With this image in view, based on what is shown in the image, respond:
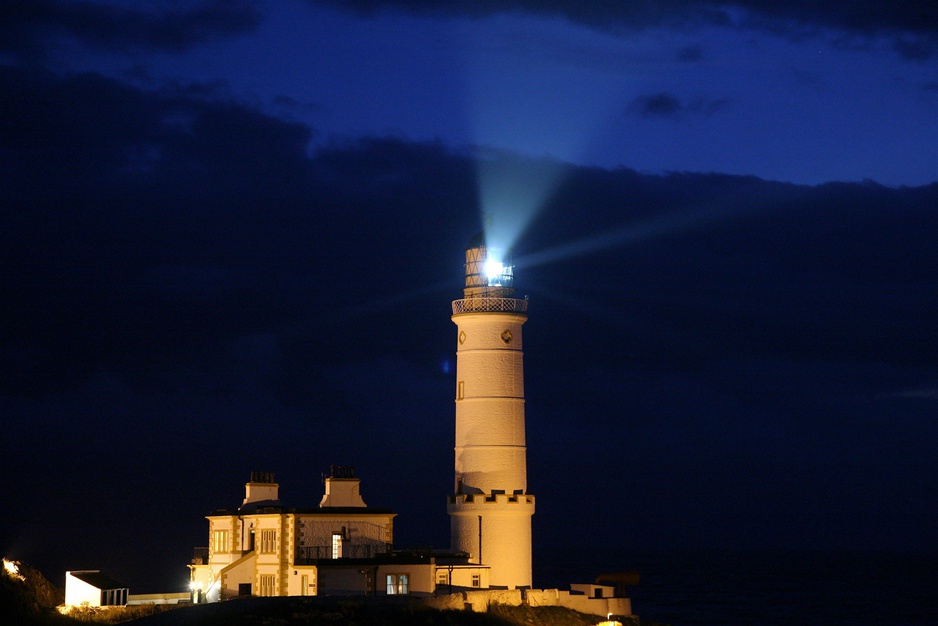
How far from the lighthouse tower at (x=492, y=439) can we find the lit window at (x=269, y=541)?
8547 mm

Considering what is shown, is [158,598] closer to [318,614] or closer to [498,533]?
[318,614]

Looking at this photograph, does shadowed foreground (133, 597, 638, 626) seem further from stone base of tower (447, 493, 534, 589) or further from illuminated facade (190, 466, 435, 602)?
stone base of tower (447, 493, 534, 589)

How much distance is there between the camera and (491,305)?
190 feet

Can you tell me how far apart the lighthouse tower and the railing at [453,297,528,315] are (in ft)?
0.14

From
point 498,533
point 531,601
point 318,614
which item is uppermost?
point 498,533

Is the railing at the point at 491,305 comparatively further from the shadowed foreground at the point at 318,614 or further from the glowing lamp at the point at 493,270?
the shadowed foreground at the point at 318,614

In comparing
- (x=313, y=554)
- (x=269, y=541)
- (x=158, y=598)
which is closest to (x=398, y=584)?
(x=313, y=554)

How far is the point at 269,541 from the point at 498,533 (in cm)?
1004

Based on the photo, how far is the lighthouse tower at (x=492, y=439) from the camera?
56.3 meters

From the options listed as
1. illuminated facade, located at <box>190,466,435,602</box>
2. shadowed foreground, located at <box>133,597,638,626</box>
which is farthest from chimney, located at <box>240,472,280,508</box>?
shadowed foreground, located at <box>133,597,638,626</box>

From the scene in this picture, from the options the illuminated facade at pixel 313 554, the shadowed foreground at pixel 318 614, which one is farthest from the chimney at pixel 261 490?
the shadowed foreground at pixel 318 614

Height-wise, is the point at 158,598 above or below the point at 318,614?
above

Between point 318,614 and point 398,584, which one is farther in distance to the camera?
point 398,584

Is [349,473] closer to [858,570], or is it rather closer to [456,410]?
[456,410]
